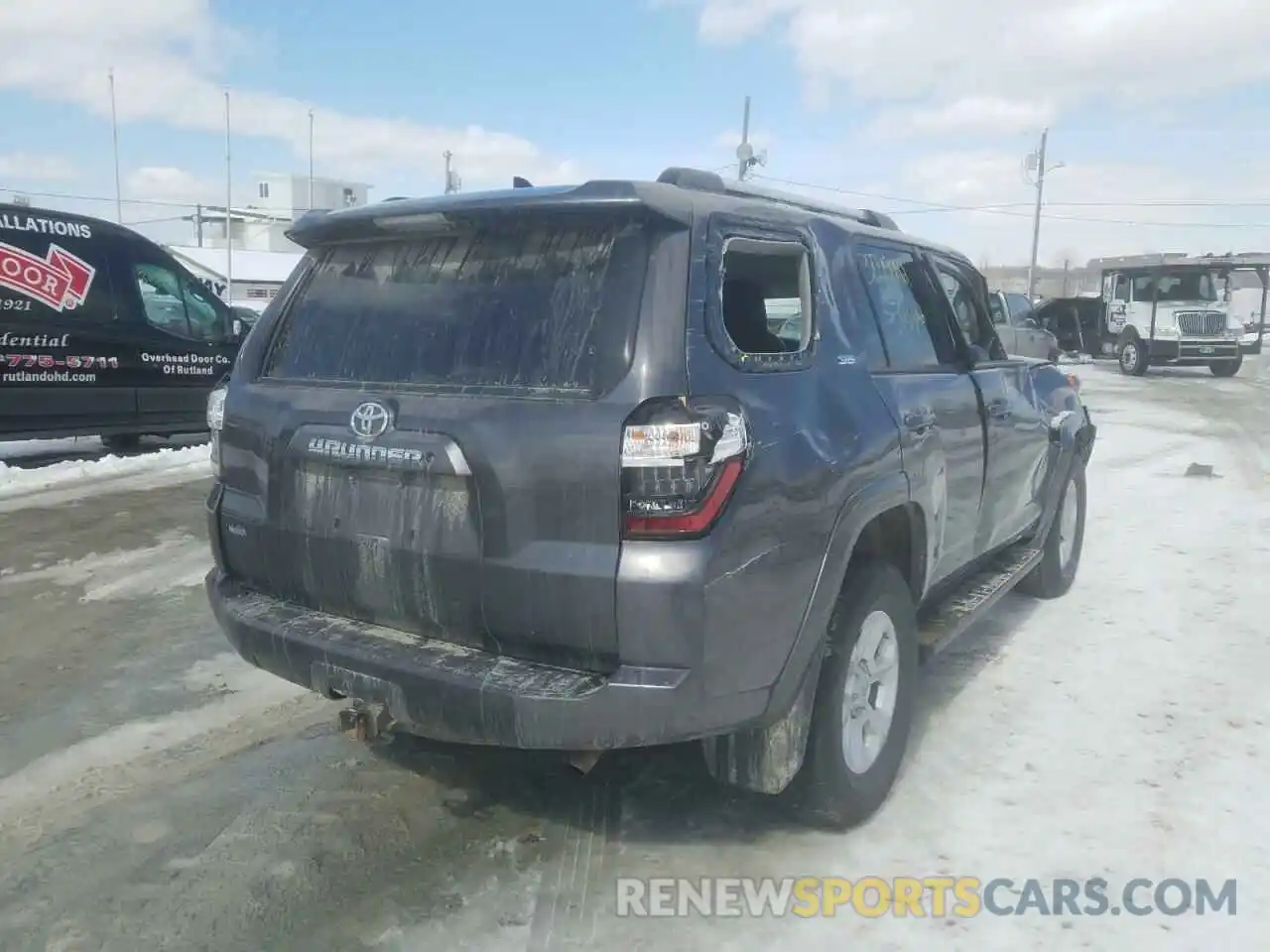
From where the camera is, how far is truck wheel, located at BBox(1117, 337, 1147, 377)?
2506 centimetres

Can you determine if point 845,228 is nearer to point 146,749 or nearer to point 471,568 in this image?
point 471,568

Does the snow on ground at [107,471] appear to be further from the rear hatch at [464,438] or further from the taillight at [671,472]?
the taillight at [671,472]

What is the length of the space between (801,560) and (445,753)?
5.64ft

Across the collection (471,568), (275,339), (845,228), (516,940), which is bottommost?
(516,940)

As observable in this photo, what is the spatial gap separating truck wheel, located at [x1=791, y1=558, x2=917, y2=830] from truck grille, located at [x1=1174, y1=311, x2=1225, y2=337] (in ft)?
79.8

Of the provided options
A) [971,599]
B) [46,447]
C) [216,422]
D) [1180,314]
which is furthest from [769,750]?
[1180,314]

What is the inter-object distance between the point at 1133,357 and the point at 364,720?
2607 cm

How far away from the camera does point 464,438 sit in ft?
8.94

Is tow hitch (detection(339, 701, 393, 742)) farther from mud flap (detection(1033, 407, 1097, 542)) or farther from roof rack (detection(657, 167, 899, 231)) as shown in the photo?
mud flap (detection(1033, 407, 1097, 542))

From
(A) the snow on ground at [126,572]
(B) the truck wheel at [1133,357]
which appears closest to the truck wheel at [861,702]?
(A) the snow on ground at [126,572]

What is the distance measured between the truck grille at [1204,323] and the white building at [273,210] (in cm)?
4890

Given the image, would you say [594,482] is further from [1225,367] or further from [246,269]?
[246,269]

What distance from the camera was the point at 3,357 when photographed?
9.05m

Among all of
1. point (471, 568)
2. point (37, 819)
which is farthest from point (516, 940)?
point (37, 819)
